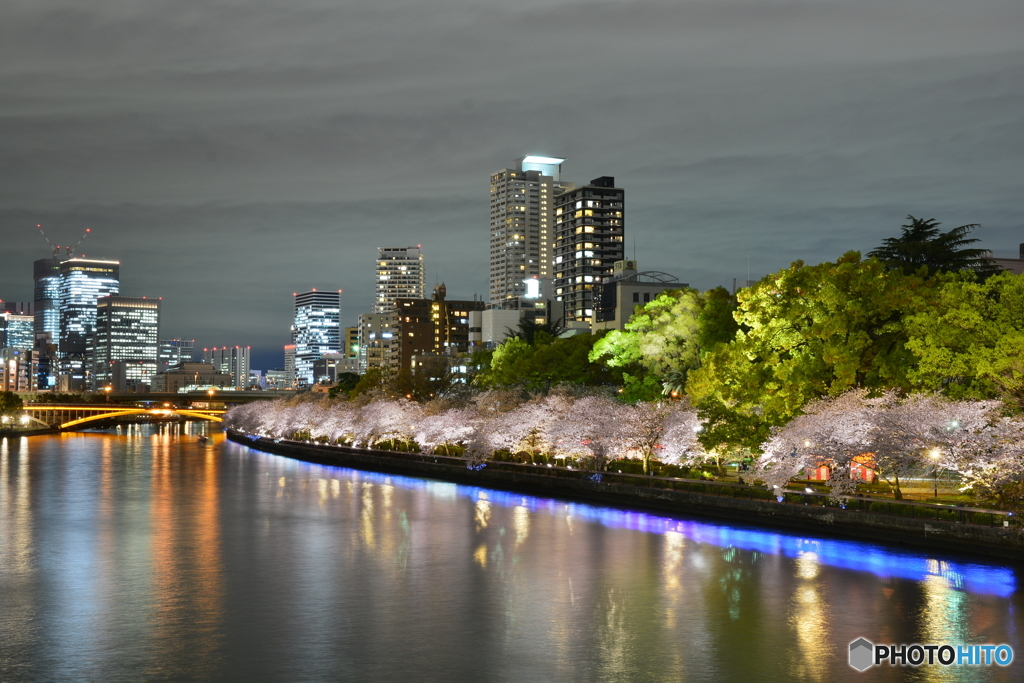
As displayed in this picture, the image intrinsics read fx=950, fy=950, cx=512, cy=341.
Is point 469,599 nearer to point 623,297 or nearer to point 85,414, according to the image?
point 623,297

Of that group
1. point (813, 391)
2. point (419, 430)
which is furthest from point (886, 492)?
point (419, 430)

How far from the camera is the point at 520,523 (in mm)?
→ 49062

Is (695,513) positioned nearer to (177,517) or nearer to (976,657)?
(976,657)

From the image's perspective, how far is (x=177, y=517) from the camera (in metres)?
53.7

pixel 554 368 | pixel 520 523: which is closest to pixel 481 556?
pixel 520 523

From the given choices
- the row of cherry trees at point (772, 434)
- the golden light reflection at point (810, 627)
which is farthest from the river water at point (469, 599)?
the row of cherry trees at point (772, 434)

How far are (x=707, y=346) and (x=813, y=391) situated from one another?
17.4m

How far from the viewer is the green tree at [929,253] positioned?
5394 cm

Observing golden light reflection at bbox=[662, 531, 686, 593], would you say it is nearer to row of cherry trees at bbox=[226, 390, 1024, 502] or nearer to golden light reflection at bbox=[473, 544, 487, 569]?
row of cherry trees at bbox=[226, 390, 1024, 502]

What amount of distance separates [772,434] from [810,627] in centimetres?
2075

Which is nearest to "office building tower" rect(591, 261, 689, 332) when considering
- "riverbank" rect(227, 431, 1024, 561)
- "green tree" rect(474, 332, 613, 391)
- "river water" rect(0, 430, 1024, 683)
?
"green tree" rect(474, 332, 613, 391)

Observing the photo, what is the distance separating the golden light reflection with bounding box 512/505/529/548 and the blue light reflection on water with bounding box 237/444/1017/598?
809 mm

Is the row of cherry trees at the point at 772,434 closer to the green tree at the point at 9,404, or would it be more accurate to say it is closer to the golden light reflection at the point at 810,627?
the golden light reflection at the point at 810,627

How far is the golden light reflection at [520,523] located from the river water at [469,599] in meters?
0.15
